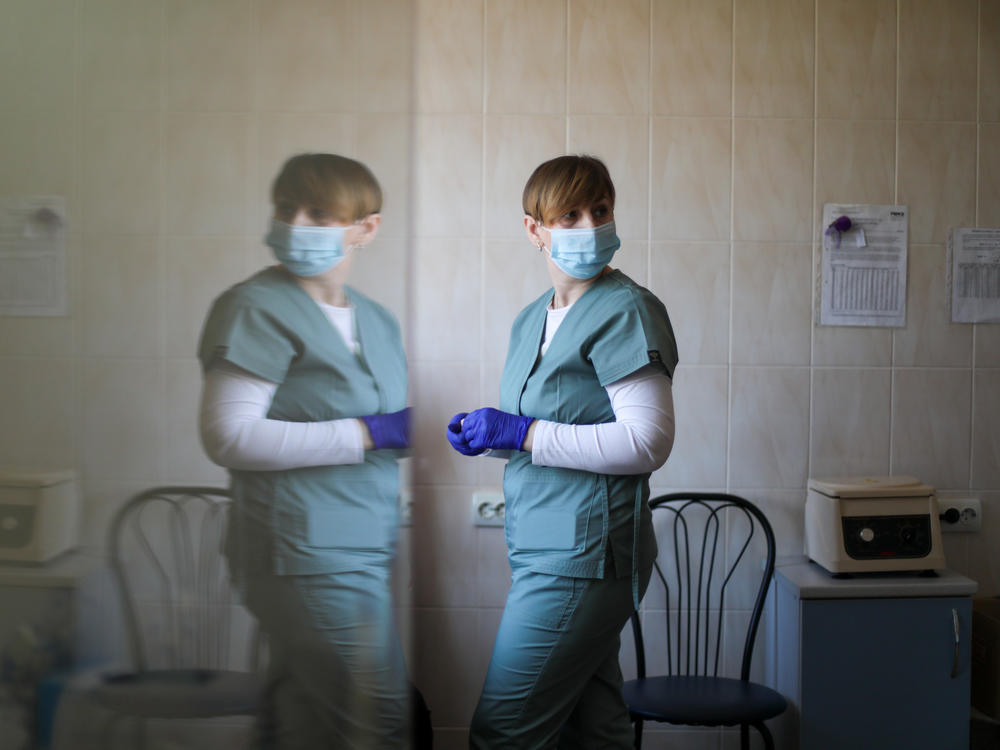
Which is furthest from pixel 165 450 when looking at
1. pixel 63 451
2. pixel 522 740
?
pixel 522 740

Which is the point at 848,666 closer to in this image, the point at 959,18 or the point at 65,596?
the point at 959,18

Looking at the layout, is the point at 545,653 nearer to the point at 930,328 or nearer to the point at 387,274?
the point at 387,274

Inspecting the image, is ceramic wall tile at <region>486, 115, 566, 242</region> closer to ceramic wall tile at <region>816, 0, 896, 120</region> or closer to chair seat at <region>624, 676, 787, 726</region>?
ceramic wall tile at <region>816, 0, 896, 120</region>

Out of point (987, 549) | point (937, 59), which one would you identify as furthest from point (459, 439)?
point (937, 59)

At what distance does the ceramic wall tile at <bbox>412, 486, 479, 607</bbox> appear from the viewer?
2.40 metres

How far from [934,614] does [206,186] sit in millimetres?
2395

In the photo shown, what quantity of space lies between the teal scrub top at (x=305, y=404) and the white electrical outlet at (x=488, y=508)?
2.17 meters

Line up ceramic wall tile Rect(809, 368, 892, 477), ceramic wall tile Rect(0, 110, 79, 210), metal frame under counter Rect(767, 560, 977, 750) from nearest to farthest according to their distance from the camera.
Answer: ceramic wall tile Rect(0, 110, 79, 210), metal frame under counter Rect(767, 560, 977, 750), ceramic wall tile Rect(809, 368, 892, 477)

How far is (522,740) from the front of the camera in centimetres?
161

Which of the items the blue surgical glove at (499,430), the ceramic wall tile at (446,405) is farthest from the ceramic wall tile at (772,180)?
the blue surgical glove at (499,430)

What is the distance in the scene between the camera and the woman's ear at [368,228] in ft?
0.64

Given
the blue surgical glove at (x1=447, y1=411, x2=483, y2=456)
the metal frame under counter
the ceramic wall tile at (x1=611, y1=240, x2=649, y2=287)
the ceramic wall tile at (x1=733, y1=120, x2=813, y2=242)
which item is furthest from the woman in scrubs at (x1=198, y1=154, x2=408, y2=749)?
the ceramic wall tile at (x1=733, y1=120, x2=813, y2=242)

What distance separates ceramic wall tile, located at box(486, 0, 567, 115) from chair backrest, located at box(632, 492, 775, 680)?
1.25 meters

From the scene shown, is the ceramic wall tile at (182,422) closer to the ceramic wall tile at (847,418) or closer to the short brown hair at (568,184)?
the short brown hair at (568,184)
